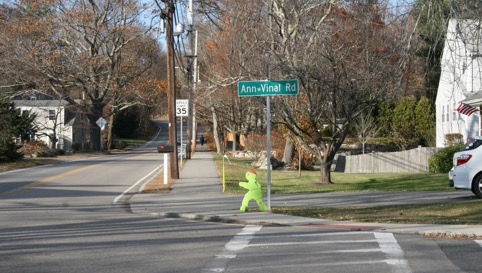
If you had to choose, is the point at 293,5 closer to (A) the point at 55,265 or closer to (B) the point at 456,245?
A: (B) the point at 456,245

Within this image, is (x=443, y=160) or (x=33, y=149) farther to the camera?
(x=33, y=149)

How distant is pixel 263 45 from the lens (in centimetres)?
2502


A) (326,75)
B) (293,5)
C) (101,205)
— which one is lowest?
(101,205)

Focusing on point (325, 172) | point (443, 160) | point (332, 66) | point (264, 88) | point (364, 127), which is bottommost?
point (325, 172)

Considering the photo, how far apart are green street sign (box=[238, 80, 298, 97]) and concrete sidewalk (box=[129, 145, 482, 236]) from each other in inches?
111

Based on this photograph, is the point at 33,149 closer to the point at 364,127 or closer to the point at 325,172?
the point at 364,127

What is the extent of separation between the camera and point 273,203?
691 inches

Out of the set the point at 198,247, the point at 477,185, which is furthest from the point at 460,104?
the point at 198,247

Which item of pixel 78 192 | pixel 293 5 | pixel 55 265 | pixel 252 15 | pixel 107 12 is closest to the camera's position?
pixel 55 265

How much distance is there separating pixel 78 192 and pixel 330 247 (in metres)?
13.6

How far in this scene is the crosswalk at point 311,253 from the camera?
28.6ft

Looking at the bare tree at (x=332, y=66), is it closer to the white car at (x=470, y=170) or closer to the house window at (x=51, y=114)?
the white car at (x=470, y=170)

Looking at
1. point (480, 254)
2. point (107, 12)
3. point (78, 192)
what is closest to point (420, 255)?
point (480, 254)

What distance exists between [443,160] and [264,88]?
18.6 meters
